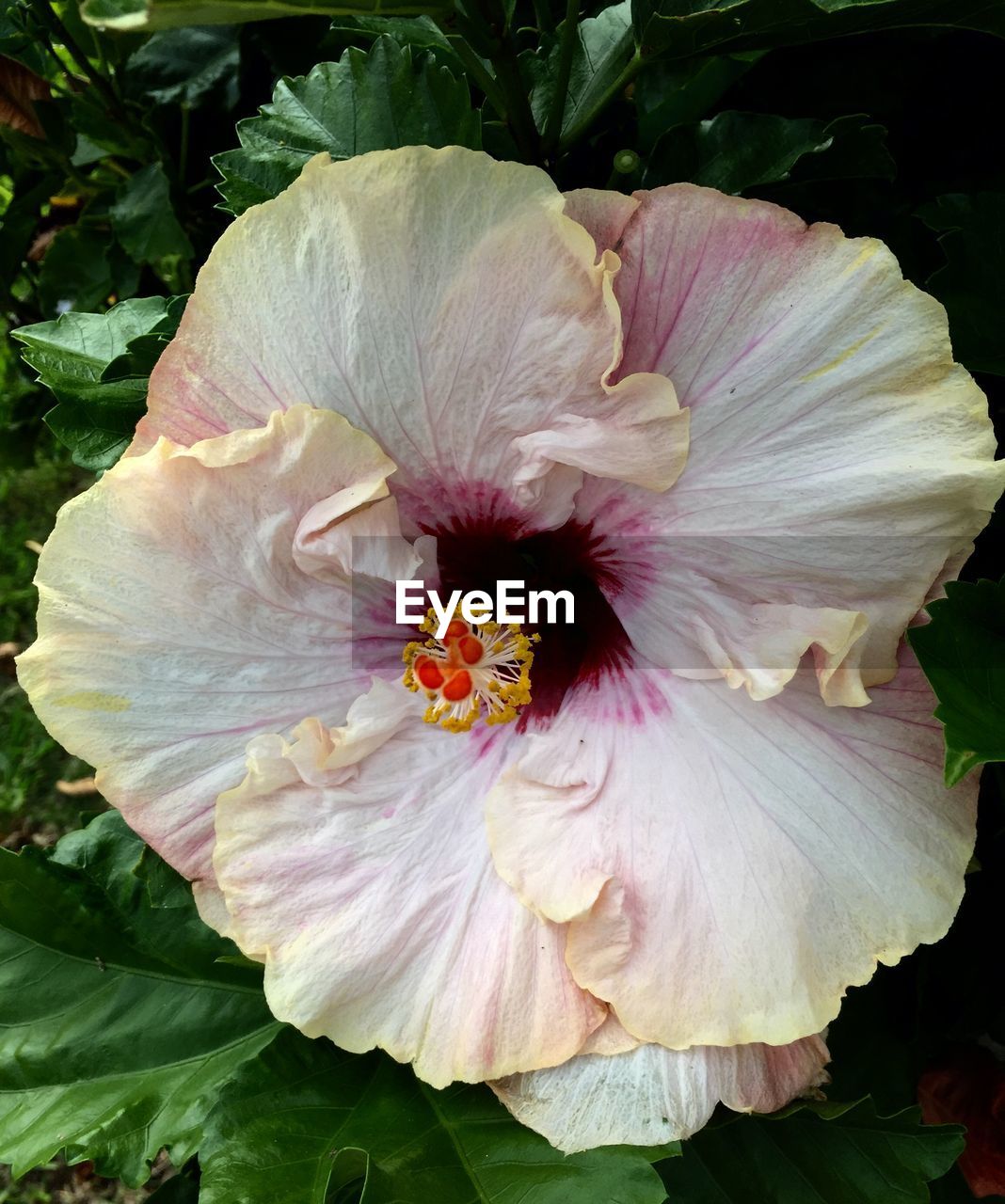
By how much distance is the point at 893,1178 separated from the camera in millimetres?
1193

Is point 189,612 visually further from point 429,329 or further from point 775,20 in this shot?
point 775,20

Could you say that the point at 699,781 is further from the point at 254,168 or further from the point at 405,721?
the point at 254,168

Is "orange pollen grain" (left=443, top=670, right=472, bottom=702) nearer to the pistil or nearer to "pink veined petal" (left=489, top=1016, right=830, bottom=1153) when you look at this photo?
the pistil

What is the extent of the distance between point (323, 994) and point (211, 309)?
711 mm

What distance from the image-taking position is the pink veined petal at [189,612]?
3.52 feet

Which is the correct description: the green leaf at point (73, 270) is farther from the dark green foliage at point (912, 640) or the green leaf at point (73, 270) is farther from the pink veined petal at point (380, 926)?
the pink veined petal at point (380, 926)

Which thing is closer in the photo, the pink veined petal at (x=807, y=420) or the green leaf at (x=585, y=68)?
the pink veined petal at (x=807, y=420)

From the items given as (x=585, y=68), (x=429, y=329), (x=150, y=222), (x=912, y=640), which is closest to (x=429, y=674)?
(x=429, y=329)

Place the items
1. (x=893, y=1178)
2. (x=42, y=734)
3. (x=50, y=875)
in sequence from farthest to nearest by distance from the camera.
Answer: (x=42, y=734)
(x=50, y=875)
(x=893, y=1178)

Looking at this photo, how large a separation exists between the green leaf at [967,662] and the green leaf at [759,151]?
514 millimetres

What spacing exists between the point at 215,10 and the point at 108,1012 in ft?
4.05

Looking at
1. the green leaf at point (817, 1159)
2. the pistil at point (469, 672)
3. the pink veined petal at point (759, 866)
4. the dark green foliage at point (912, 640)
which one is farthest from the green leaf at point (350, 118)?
the green leaf at point (817, 1159)

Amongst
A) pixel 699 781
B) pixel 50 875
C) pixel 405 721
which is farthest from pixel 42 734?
pixel 699 781

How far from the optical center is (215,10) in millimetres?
813
